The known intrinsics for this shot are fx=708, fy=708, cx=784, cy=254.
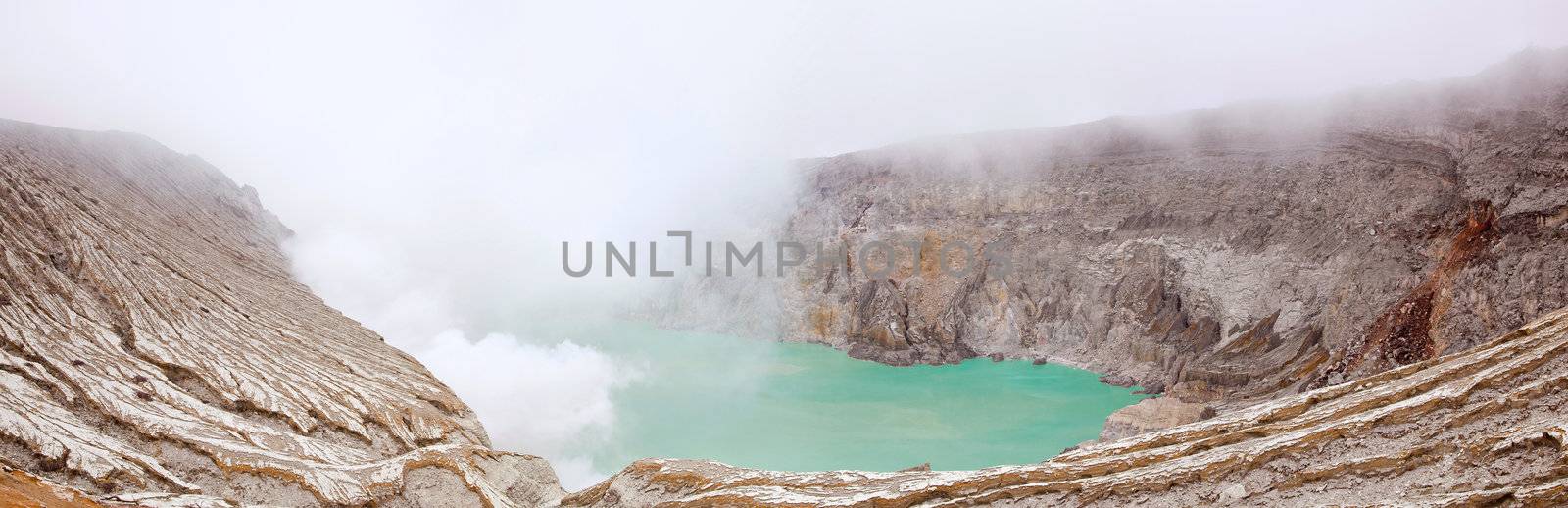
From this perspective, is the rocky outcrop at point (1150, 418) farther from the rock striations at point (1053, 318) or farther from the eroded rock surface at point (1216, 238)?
the eroded rock surface at point (1216, 238)

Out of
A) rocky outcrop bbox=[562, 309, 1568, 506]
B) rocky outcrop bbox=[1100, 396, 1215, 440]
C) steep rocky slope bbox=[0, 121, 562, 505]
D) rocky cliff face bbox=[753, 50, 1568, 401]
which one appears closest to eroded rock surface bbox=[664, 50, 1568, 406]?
rocky cliff face bbox=[753, 50, 1568, 401]

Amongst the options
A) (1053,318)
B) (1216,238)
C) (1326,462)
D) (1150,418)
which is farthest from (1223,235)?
(1326,462)

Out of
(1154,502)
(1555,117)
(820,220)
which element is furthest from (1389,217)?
(820,220)

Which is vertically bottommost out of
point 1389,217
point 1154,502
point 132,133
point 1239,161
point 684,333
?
point 684,333

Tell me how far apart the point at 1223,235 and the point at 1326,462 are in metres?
24.1

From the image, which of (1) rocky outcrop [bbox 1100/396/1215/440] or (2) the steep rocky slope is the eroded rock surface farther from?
(2) the steep rocky slope

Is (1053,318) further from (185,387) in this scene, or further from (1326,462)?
(185,387)

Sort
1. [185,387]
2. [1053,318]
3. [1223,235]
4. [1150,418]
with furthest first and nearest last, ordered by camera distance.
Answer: [1053,318] → [1223,235] → [1150,418] → [185,387]

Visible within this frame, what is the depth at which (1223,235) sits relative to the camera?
2920 centimetres

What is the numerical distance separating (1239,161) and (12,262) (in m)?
36.1

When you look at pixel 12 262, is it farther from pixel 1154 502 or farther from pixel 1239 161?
pixel 1239 161

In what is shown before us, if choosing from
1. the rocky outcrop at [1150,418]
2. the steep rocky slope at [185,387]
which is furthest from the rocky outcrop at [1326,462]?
the rocky outcrop at [1150,418]

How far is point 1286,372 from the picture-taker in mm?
22641

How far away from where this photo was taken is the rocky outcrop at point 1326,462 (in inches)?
291
